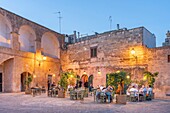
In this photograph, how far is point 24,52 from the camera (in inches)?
845

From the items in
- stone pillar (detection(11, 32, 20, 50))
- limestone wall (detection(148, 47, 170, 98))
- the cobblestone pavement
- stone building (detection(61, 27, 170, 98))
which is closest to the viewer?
the cobblestone pavement

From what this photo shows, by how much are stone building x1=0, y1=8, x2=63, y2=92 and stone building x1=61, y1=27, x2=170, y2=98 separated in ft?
6.90

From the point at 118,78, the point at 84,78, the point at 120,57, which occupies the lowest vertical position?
the point at 84,78

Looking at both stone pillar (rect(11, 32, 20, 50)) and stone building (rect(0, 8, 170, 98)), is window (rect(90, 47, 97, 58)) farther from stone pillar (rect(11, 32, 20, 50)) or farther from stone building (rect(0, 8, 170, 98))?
stone pillar (rect(11, 32, 20, 50))

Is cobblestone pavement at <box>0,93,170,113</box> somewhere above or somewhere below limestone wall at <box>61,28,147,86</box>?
below

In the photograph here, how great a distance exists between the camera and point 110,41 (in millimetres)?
22109

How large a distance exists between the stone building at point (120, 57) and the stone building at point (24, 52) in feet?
6.90

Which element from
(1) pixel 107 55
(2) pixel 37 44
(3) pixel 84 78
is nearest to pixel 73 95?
(1) pixel 107 55

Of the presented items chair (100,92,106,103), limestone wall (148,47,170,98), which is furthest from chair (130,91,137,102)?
limestone wall (148,47,170,98)

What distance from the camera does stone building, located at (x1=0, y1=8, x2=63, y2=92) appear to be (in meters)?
20.2

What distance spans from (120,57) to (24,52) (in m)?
9.72

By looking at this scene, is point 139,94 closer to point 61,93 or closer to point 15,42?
point 61,93

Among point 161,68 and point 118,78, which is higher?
point 161,68

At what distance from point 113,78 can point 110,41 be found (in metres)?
10.4
